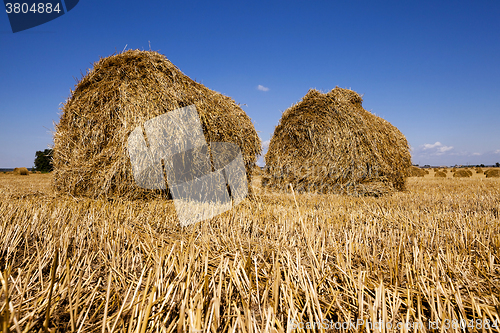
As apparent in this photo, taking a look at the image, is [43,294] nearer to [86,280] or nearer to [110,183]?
[86,280]

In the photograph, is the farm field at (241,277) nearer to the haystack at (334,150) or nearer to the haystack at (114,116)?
the haystack at (114,116)

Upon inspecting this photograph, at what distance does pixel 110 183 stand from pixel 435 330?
3362 mm

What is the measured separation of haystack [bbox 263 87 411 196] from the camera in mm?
5102

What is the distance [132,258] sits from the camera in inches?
59.8

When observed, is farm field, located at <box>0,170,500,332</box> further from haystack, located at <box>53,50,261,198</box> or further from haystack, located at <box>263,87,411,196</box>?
haystack, located at <box>263,87,411,196</box>

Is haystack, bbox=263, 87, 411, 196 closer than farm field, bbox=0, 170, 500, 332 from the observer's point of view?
No

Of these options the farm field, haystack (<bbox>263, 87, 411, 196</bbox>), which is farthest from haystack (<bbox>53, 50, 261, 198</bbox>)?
haystack (<bbox>263, 87, 411, 196</bbox>)

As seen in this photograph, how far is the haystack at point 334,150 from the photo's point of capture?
5.10 m

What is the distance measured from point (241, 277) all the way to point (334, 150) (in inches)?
183

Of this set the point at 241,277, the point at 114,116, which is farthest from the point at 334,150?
the point at 241,277

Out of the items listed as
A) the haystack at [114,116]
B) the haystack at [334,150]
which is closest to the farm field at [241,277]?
the haystack at [114,116]

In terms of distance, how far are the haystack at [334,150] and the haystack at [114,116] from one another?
2.57 metres

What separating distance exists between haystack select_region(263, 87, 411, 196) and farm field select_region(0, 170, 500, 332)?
2582 mm

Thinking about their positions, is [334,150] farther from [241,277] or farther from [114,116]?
[241,277]
